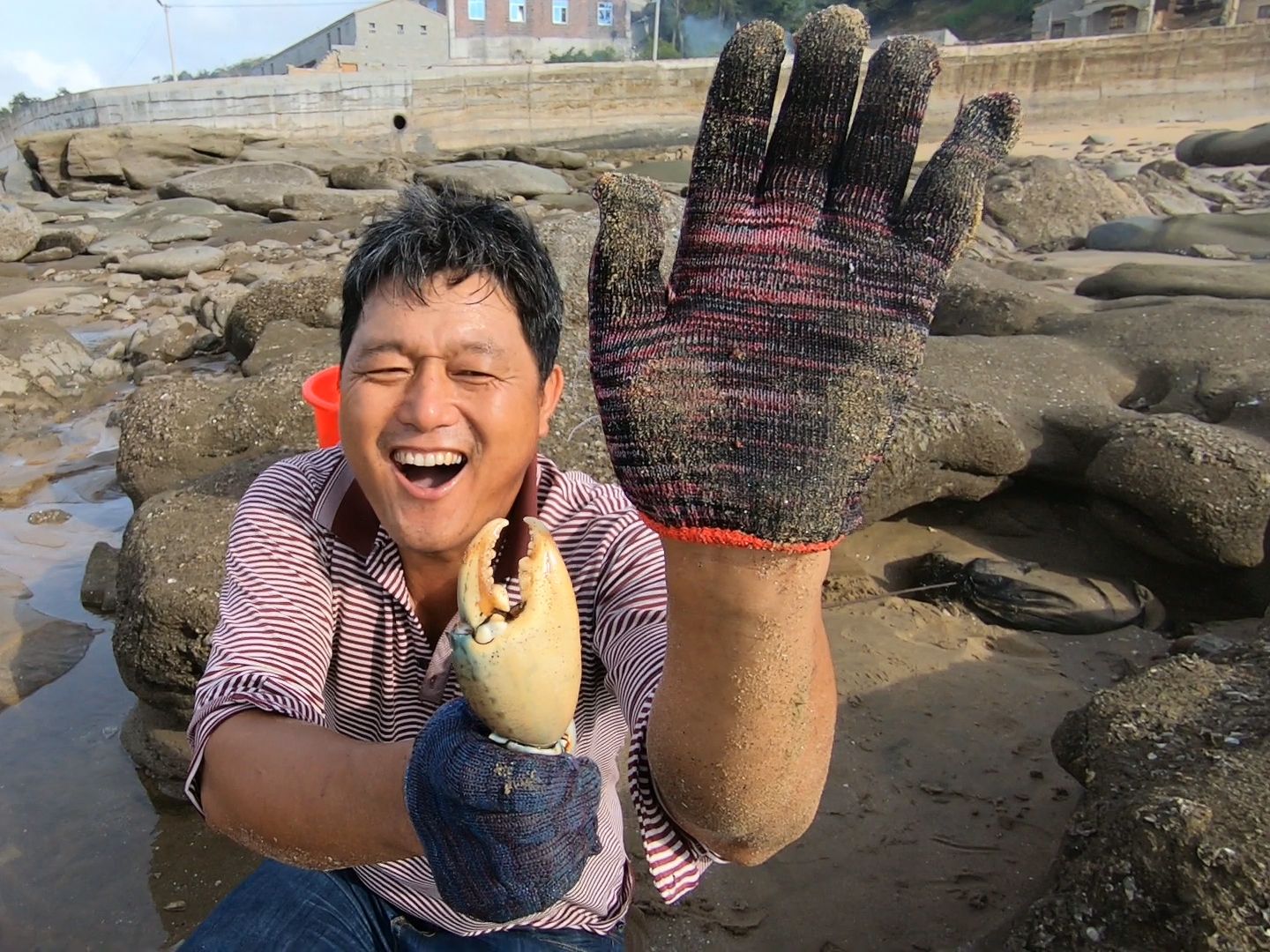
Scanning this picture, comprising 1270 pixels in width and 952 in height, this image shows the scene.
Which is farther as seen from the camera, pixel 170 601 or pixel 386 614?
pixel 170 601

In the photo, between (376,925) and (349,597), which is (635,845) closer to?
(376,925)

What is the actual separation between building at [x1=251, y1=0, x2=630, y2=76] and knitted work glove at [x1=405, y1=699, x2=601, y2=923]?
3620cm

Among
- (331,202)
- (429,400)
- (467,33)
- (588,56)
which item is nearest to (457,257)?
(429,400)

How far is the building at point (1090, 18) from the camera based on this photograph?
29.5 metres

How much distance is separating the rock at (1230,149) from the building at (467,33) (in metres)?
26.8

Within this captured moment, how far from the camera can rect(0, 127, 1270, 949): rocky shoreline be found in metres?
1.68

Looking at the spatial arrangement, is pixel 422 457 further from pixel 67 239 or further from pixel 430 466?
pixel 67 239

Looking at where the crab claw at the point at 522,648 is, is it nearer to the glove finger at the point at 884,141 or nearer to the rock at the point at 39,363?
the glove finger at the point at 884,141

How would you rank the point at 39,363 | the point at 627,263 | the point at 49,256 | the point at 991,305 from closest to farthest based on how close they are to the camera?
the point at 627,263
the point at 991,305
the point at 39,363
the point at 49,256

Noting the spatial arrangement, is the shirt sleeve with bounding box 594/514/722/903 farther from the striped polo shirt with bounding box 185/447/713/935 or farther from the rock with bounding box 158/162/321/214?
the rock with bounding box 158/162/321/214

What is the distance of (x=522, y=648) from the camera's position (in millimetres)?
945

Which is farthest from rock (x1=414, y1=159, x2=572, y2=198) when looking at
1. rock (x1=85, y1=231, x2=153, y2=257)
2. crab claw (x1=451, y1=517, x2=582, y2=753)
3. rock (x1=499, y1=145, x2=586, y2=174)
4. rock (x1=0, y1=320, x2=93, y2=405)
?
crab claw (x1=451, y1=517, x2=582, y2=753)

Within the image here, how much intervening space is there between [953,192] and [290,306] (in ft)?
15.5

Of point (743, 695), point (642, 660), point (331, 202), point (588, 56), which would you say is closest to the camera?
point (743, 695)
